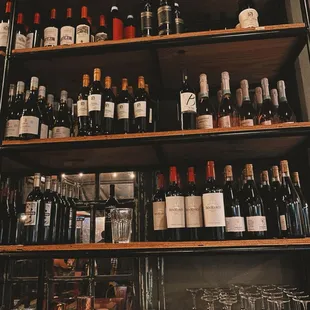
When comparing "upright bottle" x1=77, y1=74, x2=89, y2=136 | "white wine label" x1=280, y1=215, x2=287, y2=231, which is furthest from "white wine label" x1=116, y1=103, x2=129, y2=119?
"white wine label" x1=280, y1=215, x2=287, y2=231

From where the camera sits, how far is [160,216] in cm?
134

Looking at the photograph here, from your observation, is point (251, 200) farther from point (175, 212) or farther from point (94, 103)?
point (94, 103)

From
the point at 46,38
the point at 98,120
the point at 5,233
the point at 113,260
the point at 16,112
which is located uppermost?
the point at 46,38

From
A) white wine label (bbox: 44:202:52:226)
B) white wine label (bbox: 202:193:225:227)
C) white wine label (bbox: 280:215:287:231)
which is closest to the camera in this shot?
white wine label (bbox: 202:193:225:227)

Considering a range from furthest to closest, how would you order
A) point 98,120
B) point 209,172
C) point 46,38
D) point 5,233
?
point 5,233 → point 46,38 → point 98,120 → point 209,172

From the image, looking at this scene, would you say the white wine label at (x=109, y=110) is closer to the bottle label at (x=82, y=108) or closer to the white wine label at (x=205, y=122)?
the bottle label at (x=82, y=108)

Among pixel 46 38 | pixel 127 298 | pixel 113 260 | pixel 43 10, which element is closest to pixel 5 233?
pixel 113 260

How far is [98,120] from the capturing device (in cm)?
143

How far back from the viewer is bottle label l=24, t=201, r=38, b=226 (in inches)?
53.2

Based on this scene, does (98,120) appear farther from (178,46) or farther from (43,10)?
(43,10)

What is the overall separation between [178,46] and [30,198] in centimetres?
92

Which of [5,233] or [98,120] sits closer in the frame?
[98,120]

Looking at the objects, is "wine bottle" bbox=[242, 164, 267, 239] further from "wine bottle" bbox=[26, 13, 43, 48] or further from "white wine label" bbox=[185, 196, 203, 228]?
"wine bottle" bbox=[26, 13, 43, 48]

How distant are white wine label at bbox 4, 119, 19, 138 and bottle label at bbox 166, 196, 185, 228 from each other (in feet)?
2.33
